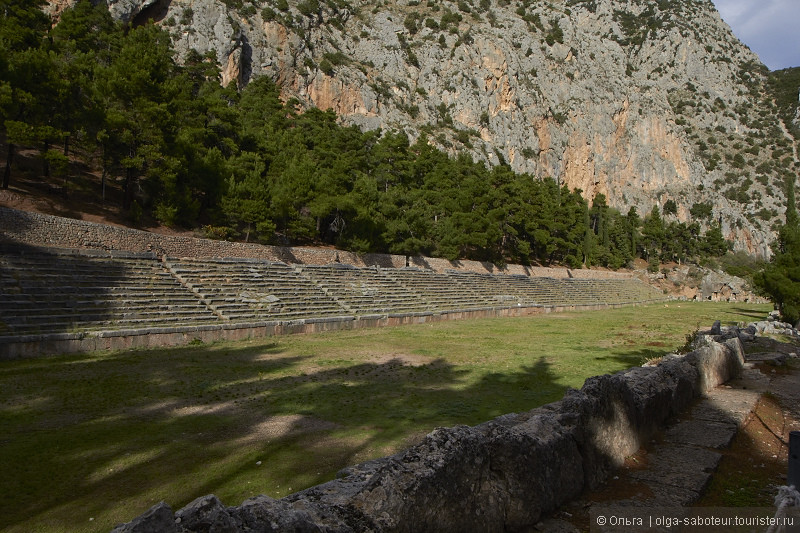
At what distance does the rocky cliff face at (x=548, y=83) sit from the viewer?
6788 centimetres

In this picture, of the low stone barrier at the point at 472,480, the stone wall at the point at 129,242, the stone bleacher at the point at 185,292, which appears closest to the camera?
the low stone barrier at the point at 472,480

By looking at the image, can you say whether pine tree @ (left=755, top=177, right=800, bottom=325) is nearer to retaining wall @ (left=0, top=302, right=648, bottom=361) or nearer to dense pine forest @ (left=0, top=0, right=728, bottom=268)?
retaining wall @ (left=0, top=302, right=648, bottom=361)

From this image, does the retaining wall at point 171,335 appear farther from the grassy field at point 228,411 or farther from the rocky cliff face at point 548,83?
the rocky cliff face at point 548,83

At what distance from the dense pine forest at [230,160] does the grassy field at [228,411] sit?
55.1 ft

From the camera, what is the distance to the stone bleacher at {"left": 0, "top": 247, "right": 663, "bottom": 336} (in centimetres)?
1230

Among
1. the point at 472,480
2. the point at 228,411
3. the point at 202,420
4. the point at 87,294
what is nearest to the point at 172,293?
the point at 87,294

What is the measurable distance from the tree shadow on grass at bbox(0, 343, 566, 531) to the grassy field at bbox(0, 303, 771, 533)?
0.07 feet

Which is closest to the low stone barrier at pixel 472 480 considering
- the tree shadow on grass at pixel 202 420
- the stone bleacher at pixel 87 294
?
the tree shadow on grass at pixel 202 420

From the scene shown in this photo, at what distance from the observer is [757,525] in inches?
Result: 126

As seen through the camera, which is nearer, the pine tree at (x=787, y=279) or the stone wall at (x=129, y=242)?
the stone wall at (x=129, y=242)

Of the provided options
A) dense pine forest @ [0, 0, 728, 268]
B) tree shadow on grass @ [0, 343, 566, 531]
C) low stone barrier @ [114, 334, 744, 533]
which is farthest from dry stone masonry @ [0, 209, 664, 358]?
low stone barrier @ [114, 334, 744, 533]

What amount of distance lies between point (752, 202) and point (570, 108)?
→ 46603 millimetres

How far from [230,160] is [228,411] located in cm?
2654

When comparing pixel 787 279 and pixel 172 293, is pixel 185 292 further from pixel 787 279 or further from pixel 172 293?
pixel 787 279
